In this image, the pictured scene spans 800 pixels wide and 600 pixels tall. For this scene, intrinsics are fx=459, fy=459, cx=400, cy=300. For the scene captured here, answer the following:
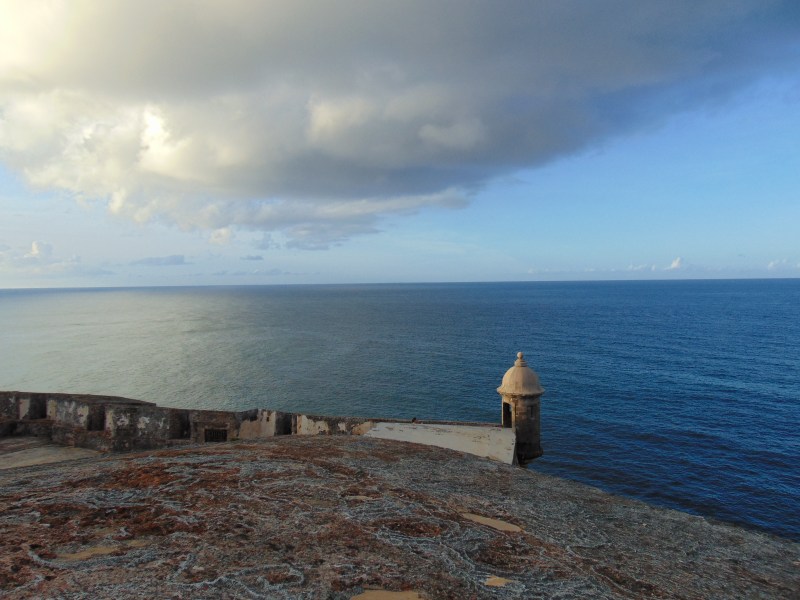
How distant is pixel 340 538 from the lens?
604 centimetres

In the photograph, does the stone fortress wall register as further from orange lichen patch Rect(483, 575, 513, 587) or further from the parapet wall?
orange lichen patch Rect(483, 575, 513, 587)

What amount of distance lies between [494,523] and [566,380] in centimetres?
4559

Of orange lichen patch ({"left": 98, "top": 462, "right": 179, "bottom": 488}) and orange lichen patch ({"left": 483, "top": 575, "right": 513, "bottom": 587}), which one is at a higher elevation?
orange lichen patch ({"left": 98, "top": 462, "right": 179, "bottom": 488})

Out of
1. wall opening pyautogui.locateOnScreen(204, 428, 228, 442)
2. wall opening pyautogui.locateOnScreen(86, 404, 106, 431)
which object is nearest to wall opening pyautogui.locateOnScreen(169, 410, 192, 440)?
wall opening pyautogui.locateOnScreen(204, 428, 228, 442)

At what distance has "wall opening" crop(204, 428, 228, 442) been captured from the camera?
1562 centimetres

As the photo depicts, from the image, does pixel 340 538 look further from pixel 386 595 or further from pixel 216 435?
pixel 216 435

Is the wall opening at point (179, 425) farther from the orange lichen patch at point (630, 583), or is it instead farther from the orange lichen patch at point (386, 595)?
the orange lichen patch at point (630, 583)

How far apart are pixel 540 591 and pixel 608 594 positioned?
2.77 feet

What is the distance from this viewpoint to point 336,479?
8305 millimetres

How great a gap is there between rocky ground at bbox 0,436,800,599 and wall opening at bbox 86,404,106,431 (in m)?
7.26

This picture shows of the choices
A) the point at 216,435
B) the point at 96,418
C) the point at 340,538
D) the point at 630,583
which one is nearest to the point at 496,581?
the point at 630,583

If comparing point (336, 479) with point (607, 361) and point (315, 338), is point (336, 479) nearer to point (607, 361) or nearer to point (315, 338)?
point (607, 361)

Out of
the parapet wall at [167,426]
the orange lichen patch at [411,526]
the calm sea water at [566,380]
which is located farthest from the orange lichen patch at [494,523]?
the calm sea water at [566,380]

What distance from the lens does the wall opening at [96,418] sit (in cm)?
1577
